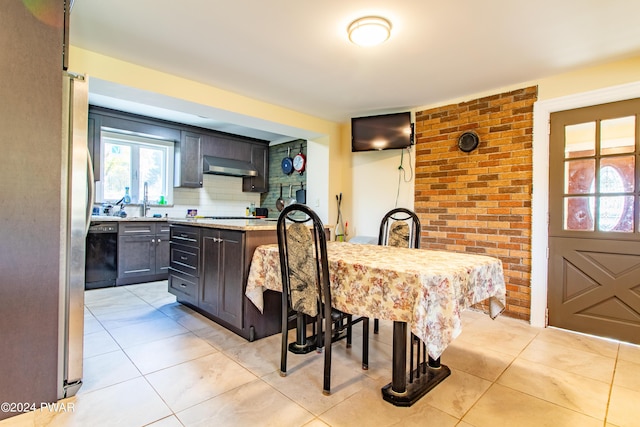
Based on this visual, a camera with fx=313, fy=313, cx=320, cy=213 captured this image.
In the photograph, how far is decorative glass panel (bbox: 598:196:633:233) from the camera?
2506 mm

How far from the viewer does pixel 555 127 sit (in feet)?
9.29

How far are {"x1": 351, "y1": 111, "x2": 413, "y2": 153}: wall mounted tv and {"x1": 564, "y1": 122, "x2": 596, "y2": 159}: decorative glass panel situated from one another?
1459 millimetres

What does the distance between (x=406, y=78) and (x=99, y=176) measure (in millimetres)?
4042

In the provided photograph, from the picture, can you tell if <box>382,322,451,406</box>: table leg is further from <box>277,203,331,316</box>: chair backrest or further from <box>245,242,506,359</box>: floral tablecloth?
<box>277,203,331,316</box>: chair backrest

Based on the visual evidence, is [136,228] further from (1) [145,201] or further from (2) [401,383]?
(2) [401,383]

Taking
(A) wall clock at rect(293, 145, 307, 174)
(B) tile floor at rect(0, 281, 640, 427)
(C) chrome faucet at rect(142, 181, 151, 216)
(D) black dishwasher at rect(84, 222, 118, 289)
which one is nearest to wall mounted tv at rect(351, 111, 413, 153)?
(A) wall clock at rect(293, 145, 307, 174)

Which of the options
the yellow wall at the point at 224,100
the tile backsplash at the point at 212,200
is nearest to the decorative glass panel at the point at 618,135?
the yellow wall at the point at 224,100

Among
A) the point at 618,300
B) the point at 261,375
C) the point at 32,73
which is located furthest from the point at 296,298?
the point at 618,300

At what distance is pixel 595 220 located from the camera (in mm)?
2650

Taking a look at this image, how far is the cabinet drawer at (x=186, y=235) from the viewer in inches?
116

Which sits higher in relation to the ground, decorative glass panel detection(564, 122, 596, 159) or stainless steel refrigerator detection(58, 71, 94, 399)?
decorative glass panel detection(564, 122, 596, 159)

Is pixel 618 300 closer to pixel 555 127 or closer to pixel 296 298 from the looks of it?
pixel 555 127

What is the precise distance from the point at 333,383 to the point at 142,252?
138 inches

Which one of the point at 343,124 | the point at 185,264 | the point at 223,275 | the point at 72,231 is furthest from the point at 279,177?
the point at 72,231
